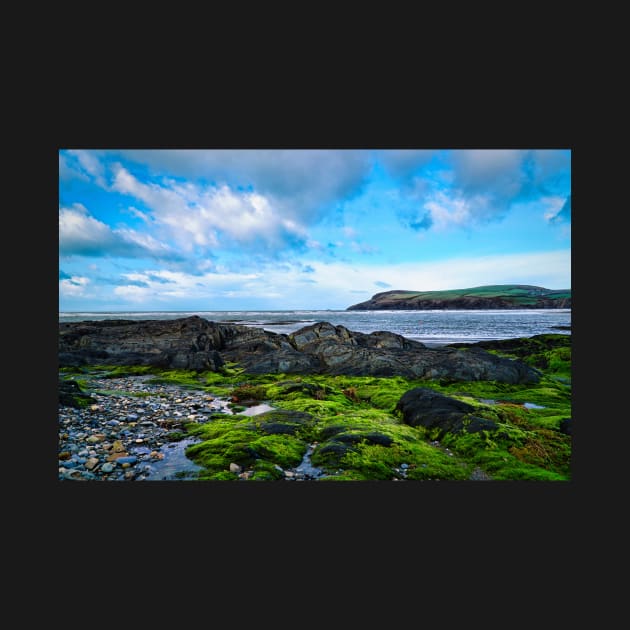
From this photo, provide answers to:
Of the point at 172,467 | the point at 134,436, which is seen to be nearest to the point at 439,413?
the point at 172,467

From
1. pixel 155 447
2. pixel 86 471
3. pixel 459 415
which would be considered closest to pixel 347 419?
pixel 459 415

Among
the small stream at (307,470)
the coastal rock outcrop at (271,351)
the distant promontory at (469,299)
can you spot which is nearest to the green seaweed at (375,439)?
the small stream at (307,470)

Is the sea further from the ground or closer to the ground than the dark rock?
further from the ground

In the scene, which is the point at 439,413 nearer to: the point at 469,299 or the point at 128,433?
the point at 128,433

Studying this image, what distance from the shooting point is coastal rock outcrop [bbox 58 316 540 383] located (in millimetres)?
8406

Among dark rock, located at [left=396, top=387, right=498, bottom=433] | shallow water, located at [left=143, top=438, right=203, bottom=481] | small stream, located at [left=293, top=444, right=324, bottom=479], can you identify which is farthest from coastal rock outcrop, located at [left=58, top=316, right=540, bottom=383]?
small stream, located at [left=293, top=444, right=324, bottom=479]

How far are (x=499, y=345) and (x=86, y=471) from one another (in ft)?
41.4

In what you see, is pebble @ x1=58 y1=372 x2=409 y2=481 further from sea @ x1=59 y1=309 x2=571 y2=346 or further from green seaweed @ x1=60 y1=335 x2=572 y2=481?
→ sea @ x1=59 y1=309 x2=571 y2=346

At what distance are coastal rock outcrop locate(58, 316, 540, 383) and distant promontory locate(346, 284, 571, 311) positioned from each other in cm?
144

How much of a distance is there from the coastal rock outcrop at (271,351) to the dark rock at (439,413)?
2713 millimetres

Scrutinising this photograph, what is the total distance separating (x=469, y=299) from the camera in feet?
36.1

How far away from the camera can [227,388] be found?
8219 millimetres

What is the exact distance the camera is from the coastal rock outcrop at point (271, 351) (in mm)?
8406

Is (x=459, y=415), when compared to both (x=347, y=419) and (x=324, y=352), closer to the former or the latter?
(x=347, y=419)
